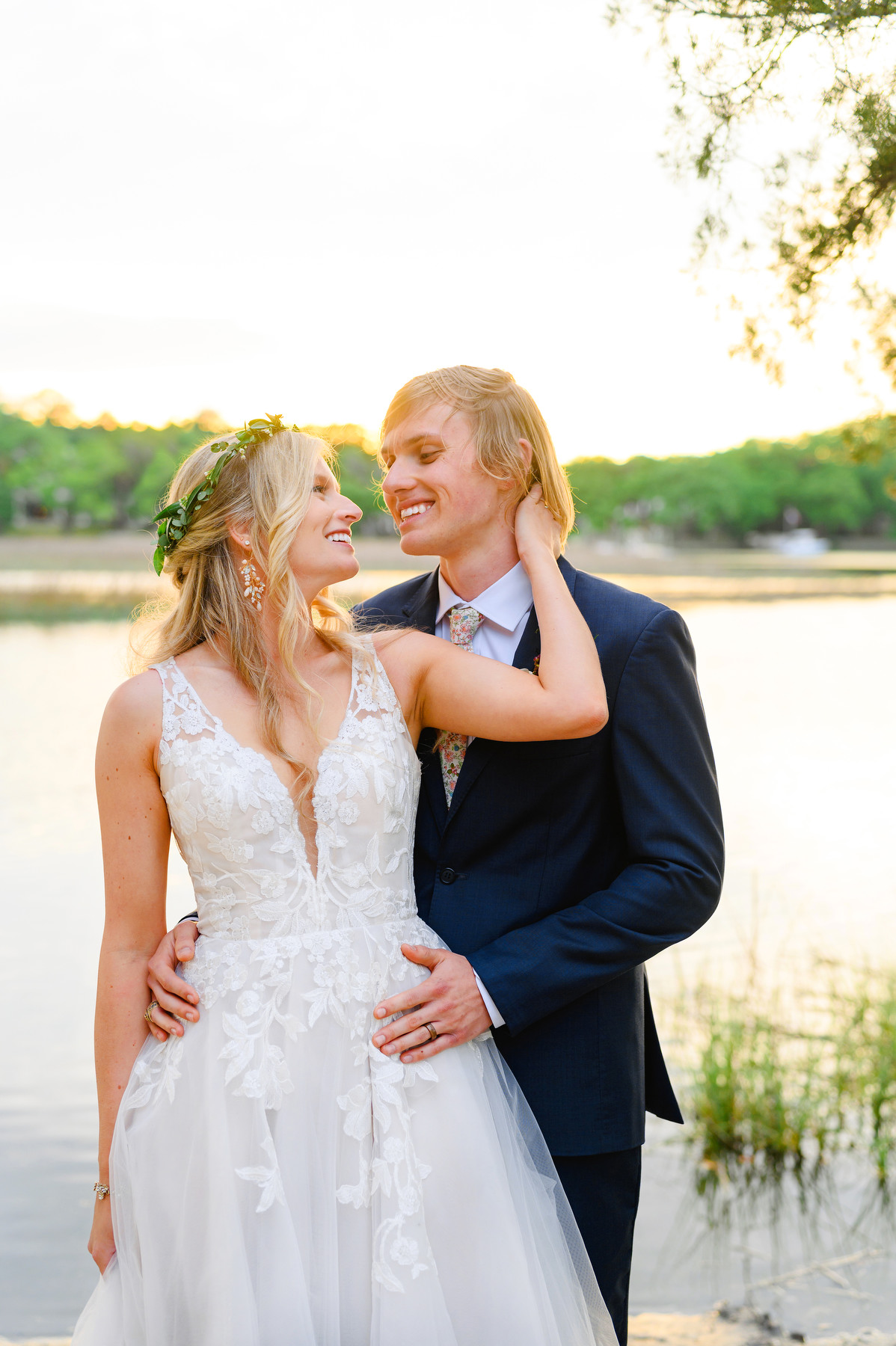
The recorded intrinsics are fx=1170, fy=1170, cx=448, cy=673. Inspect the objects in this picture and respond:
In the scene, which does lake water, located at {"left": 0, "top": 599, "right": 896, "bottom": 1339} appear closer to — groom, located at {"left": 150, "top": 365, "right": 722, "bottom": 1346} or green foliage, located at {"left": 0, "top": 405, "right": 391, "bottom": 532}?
groom, located at {"left": 150, "top": 365, "right": 722, "bottom": 1346}

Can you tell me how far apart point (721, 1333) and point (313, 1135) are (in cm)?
251

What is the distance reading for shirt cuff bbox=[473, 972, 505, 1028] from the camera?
2105 mm

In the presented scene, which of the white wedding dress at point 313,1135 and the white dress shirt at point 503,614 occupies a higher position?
the white dress shirt at point 503,614

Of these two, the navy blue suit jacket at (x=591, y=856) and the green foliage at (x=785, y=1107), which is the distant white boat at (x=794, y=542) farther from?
the navy blue suit jacket at (x=591, y=856)

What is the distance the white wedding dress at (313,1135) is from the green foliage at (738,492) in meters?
57.7

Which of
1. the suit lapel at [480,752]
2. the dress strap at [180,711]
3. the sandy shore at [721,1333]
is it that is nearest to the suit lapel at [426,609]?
the suit lapel at [480,752]

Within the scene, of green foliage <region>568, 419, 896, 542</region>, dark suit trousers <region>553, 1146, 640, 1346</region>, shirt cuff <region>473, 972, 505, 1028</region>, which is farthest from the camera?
green foliage <region>568, 419, 896, 542</region>

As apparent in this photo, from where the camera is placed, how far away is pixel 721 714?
19.9 meters

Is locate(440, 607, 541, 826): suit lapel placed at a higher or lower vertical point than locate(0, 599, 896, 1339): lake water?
higher

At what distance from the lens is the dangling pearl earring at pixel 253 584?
7.21 ft

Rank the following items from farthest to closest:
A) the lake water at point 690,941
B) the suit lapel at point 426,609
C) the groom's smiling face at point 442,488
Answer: the lake water at point 690,941 < the suit lapel at point 426,609 < the groom's smiling face at point 442,488

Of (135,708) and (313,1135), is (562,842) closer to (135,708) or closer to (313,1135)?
(313,1135)

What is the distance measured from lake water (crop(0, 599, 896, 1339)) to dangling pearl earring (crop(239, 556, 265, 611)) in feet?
5.44

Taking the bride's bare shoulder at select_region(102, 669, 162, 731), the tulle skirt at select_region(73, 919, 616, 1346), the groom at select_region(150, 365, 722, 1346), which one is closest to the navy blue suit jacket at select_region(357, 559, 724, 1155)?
the groom at select_region(150, 365, 722, 1346)
